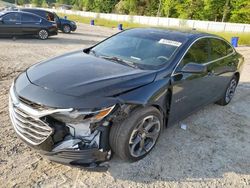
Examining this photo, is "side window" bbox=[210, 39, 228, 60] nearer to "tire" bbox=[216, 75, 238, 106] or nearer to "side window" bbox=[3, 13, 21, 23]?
"tire" bbox=[216, 75, 238, 106]

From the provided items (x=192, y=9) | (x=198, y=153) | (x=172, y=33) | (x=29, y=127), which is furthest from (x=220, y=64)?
(x=192, y=9)

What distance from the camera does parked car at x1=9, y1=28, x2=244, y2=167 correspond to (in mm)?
2891

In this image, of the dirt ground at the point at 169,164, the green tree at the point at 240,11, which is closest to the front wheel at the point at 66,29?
the dirt ground at the point at 169,164

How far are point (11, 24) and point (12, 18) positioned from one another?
1.09 feet

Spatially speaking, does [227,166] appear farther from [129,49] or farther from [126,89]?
[129,49]

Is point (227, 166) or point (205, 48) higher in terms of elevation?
point (205, 48)

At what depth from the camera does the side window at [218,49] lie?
16.1 feet

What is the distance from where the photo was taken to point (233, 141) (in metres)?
4.33

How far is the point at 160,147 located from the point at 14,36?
12.4m

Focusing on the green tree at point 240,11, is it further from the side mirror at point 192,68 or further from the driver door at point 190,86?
the side mirror at point 192,68

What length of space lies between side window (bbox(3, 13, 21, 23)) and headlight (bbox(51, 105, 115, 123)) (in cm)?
1232

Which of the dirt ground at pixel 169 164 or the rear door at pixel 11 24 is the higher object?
the rear door at pixel 11 24

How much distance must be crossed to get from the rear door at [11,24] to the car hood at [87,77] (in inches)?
429

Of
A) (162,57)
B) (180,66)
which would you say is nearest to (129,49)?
(162,57)
